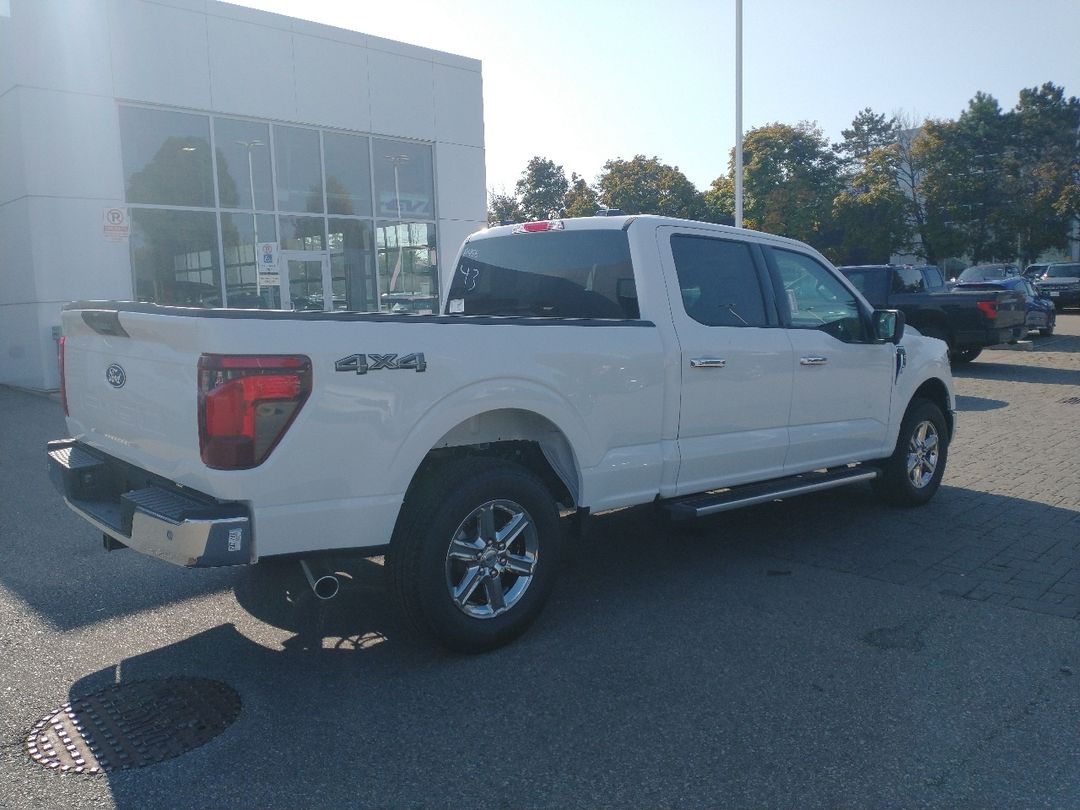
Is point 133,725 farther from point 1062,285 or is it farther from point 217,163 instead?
point 1062,285

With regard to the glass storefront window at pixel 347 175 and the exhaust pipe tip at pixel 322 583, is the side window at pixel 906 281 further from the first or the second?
the exhaust pipe tip at pixel 322 583

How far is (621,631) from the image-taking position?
180 inches

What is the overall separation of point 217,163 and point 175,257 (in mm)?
1813

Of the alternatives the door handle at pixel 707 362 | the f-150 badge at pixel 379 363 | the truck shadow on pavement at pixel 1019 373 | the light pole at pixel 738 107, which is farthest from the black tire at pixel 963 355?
the f-150 badge at pixel 379 363

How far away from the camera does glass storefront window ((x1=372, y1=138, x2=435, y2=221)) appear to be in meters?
18.2

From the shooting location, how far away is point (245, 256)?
16516mm

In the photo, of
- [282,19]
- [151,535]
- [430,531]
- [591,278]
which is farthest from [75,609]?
[282,19]

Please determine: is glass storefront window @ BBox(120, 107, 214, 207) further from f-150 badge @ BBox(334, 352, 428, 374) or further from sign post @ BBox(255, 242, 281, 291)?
f-150 badge @ BBox(334, 352, 428, 374)

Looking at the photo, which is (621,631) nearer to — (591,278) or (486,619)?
(486,619)

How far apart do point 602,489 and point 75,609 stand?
2.92 meters

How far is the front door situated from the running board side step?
12.5m

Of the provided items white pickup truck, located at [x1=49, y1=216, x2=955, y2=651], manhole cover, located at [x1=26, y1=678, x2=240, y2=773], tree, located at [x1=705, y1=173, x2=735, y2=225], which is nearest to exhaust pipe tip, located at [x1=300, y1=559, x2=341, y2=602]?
white pickup truck, located at [x1=49, y1=216, x2=955, y2=651]

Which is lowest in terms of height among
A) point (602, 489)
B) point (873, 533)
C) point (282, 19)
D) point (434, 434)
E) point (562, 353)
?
point (873, 533)

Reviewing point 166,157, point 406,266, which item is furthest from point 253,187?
point 406,266
